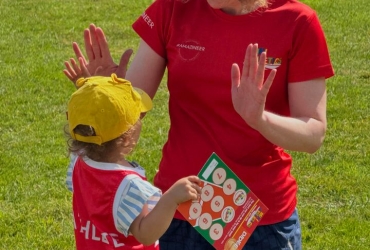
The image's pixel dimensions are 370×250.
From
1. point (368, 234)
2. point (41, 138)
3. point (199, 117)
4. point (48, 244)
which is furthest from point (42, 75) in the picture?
point (199, 117)

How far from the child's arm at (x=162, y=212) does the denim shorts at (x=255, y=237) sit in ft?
0.95

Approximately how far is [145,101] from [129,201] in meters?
0.41

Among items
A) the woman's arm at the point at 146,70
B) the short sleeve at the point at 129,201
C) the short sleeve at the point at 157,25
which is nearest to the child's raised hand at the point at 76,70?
the woman's arm at the point at 146,70

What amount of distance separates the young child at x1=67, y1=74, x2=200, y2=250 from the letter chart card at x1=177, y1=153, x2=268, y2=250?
0.11 m

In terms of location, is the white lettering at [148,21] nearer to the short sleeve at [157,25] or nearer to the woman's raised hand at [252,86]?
the short sleeve at [157,25]

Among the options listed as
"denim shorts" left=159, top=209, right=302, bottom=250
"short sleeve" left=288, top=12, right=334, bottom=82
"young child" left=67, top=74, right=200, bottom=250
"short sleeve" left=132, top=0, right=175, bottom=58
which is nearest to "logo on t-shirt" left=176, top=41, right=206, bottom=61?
"short sleeve" left=132, top=0, right=175, bottom=58

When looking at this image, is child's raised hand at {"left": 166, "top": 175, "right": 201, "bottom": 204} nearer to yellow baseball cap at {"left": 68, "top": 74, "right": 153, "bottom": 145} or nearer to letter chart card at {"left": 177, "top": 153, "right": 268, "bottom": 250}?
letter chart card at {"left": 177, "top": 153, "right": 268, "bottom": 250}

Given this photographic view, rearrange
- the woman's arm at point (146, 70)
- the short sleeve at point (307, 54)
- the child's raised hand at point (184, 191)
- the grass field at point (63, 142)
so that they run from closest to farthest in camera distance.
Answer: the child's raised hand at point (184, 191)
the short sleeve at point (307, 54)
the woman's arm at point (146, 70)
the grass field at point (63, 142)

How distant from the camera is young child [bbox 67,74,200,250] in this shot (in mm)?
2742

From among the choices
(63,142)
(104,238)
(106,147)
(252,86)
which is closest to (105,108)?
(106,147)

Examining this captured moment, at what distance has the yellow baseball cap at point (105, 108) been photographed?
9.16 feet

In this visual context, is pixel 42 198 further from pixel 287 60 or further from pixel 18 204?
pixel 287 60

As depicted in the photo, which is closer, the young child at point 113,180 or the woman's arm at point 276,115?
the woman's arm at point 276,115

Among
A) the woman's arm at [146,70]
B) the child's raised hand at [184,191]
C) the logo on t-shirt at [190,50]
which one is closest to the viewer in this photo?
the child's raised hand at [184,191]
